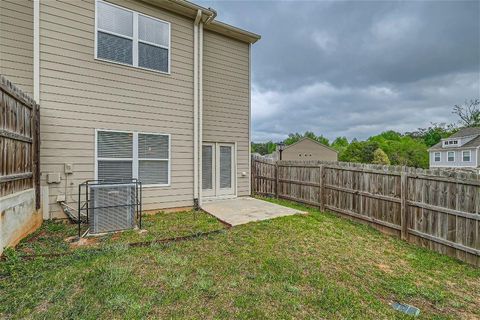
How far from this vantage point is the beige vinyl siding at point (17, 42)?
4805 mm

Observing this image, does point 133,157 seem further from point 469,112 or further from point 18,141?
point 469,112

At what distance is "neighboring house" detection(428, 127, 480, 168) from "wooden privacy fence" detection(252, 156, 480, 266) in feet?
94.5

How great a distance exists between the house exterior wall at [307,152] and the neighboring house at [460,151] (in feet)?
40.8

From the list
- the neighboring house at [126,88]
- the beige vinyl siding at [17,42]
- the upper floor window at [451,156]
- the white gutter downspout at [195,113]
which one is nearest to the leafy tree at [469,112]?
the upper floor window at [451,156]

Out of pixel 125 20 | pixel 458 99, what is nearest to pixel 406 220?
pixel 125 20

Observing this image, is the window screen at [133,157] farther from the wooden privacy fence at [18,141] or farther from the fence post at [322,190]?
the fence post at [322,190]

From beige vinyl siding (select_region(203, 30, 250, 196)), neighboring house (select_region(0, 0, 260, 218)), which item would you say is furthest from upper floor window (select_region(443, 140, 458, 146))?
neighboring house (select_region(0, 0, 260, 218))

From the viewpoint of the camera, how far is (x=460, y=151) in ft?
91.4

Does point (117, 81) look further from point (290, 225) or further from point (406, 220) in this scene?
point (406, 220)

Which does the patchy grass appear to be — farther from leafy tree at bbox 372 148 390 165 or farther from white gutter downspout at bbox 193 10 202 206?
leafy tree at bbox 372 148 390 165

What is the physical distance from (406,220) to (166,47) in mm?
7310

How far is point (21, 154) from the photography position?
4.12 meters

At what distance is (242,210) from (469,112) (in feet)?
165

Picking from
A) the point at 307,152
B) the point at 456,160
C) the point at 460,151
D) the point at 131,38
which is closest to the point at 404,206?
the point at 131,38
